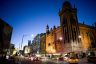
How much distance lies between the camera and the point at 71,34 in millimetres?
55781

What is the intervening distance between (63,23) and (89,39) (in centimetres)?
1815

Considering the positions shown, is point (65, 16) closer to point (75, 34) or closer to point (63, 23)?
point (63, 23)

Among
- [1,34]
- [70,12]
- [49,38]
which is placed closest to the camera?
[1,34]

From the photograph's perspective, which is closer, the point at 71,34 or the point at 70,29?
the point at 71,34

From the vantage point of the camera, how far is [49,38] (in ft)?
255

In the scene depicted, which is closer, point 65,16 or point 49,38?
point 65,16

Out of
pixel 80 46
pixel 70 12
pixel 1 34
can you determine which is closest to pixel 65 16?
pixel 70 12

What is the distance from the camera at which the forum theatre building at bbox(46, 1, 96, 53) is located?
55.3m

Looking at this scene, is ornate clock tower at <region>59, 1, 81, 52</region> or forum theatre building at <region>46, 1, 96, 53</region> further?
forum theatre building at <region>46, 1, 96, 53</region>

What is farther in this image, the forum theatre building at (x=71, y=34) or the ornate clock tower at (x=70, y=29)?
the forum theatre building at (x=71, y=34)

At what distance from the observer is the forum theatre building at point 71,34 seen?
55.3 metres

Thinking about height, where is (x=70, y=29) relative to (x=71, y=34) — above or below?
above

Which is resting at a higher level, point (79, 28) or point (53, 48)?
point (79, 28)

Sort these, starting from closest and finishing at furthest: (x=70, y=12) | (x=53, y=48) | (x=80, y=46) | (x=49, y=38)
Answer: (x=80, y=46) < (x=70, y=12) < (x=53, y=48) < (x=49, y=38)
